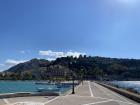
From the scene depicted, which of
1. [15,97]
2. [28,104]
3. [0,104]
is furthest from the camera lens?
[15,97]

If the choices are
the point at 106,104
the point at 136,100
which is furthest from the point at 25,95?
the point at 136,100

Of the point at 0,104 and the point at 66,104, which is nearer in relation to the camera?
the point at 0,104

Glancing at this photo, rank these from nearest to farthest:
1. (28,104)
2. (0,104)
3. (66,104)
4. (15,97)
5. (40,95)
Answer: (28,104), (0,104), (66,104), (15,97), (40,95)

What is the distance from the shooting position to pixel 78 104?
33.0 metres

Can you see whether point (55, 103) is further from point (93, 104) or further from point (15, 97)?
point (15, 97)

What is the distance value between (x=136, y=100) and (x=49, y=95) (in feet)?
38.1

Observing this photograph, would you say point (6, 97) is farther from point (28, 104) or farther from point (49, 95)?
point (28, 104)

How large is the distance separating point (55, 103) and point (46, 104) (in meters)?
1.41

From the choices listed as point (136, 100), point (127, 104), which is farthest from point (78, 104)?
point (136, 100)

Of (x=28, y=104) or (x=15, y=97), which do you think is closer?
(x=28, y=104)

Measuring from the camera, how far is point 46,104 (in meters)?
32.1

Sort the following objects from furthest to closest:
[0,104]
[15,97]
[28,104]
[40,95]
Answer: [40,95] < [15,97] < [0,104] < [28,104]

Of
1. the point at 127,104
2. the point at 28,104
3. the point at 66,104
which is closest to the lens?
the point at 28,104

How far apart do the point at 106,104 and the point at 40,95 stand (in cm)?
1103
